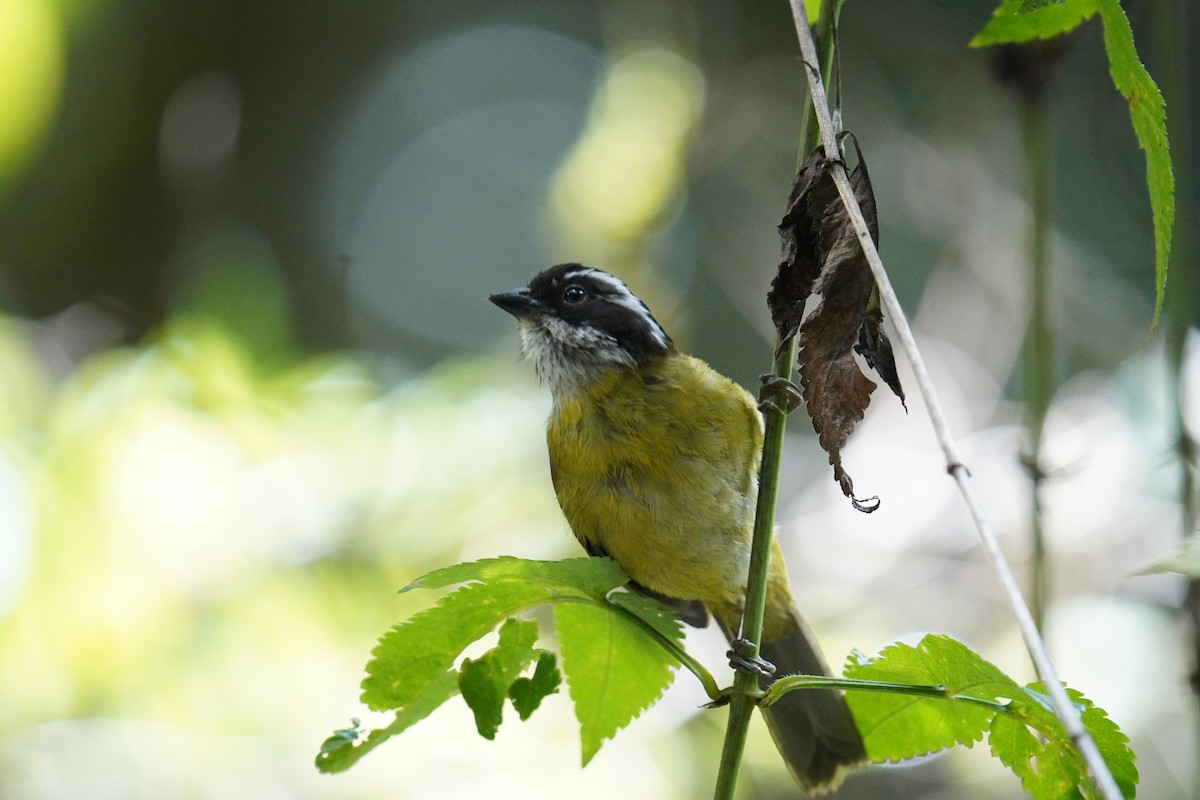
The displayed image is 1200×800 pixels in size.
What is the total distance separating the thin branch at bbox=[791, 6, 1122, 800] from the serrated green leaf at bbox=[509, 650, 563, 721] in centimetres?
66

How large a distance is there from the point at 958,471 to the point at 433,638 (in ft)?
2.32

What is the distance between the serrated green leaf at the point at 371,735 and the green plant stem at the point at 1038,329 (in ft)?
4.40

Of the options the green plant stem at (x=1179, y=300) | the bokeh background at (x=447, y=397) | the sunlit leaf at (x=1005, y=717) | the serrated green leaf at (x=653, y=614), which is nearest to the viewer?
the sunlit leaf at (x=1005, y=717)

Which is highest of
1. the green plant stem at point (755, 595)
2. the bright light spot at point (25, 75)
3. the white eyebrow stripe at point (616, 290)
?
the bright light spot at point (25, 75)

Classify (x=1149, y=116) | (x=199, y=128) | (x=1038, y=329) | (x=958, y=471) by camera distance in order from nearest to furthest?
(x=958, y=471), (x=1149, y=116), (x=1038, y=329), (x=199, y=128)

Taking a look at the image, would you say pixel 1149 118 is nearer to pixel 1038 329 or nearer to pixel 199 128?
pixel 1038 329

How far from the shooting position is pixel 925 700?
57.4 inches

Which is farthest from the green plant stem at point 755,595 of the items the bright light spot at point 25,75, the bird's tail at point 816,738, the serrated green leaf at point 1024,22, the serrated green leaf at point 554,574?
the bright light spot at point 25,75

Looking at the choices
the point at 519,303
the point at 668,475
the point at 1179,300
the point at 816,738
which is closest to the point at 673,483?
the point at 668,475

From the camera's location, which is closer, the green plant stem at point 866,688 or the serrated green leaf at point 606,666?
the green plant stem at point 866,688

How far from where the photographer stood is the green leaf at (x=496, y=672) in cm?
148

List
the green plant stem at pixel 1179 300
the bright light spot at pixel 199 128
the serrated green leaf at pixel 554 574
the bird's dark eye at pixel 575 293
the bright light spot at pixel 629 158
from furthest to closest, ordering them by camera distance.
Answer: the bright light spot at pixel 199 128 < the bright light spot at pixel 629 158 < the bird's dark eye at pixel 575 293 < the green plant stem at pixel 1179 300 < the serrated green leaf at pixel 554 574

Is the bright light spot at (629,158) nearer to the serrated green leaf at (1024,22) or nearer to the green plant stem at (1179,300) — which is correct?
the green plant stem at (1179,300)

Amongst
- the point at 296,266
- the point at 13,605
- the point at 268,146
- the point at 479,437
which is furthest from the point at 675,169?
the point at 268,146
